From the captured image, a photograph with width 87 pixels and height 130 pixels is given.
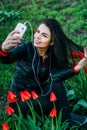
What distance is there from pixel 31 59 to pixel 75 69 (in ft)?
→ 1.46

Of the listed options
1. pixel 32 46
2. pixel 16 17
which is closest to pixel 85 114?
pixel 32 46

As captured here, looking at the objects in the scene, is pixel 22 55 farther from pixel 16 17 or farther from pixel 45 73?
pixel 16 17

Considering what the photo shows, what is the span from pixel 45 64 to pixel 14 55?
13.1 inches

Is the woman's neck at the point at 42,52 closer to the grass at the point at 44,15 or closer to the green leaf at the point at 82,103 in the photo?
the green leaf at the point at 82,103

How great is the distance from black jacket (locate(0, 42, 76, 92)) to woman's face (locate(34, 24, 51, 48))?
0.16m

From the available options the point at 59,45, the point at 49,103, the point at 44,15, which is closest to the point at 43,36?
the point at 59,45

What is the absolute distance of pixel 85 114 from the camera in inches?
171

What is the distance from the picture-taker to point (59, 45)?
3822 millimetres

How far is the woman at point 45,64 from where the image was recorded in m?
3.75

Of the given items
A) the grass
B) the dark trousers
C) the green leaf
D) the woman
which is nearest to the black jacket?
the woman

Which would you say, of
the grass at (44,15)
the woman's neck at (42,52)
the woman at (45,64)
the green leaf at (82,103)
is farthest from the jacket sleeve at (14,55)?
the grass at (44,15)

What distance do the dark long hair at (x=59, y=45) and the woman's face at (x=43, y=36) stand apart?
0.04 m

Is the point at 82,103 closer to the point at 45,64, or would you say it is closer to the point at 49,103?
the point at 49,103

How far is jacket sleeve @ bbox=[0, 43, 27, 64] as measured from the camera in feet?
12.1
